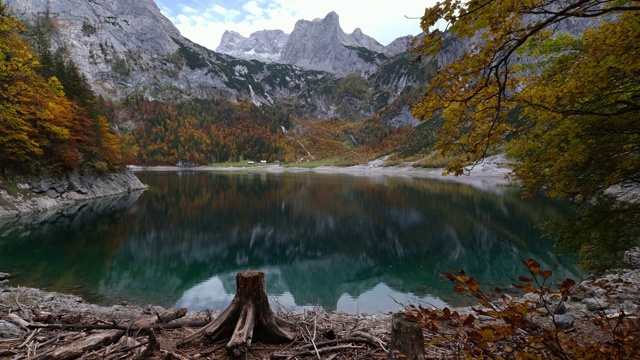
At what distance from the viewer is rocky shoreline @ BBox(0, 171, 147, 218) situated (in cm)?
2957

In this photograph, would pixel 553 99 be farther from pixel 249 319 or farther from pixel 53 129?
pixel 53 129

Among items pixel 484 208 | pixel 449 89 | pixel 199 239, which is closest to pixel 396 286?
pixel 449 89

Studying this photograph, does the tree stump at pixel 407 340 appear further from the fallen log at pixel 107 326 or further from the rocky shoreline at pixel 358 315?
the fallen log at pixel 107 326

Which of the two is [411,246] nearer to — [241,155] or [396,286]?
[396,286]

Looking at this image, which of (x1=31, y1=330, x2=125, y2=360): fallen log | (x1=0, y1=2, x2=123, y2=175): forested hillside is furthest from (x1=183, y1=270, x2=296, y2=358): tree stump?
(x1=0, y1=2, x2=123, y2=175): forested hillside

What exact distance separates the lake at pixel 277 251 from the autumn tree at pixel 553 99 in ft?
8.86

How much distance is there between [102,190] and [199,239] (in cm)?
2889

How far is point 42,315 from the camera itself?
518cm

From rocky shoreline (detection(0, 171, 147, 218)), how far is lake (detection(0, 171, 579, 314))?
5.25ft

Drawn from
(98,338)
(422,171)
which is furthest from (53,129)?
(422,171)

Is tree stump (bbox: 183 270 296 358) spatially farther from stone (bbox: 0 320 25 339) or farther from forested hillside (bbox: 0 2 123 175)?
forested hillside (bbox: 0 2 123 175)

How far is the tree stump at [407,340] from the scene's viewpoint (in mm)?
3432

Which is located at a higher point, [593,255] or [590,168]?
[590,168]

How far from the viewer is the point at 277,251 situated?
24.1 m
